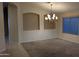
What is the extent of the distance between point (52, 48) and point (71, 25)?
1.41 ft

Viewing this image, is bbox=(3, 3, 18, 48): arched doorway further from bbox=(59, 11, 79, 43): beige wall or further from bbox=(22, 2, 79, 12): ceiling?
bbox=(59, 11, 79, 43): beige wall

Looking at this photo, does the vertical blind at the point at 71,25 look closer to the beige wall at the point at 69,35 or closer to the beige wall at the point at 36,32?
the beige wall at the point at 69,35

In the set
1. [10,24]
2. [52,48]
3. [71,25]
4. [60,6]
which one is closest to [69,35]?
[71,25]

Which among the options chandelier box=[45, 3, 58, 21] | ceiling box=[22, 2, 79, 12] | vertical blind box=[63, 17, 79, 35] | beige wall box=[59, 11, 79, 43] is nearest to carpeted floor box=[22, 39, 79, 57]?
beige wall box=[59, 11, 79, 43]

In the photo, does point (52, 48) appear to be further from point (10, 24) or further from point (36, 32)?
point (10, 24)

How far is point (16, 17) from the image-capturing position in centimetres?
157

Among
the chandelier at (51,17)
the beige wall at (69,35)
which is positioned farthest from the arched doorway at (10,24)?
the beige wall at (69,35)

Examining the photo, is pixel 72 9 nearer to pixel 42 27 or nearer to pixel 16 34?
pixel 42 27

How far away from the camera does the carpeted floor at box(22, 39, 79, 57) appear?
157 centimetres

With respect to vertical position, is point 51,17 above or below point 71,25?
above

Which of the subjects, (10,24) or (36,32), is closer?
(10,24)

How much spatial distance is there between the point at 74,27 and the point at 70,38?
170mm

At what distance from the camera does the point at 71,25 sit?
163 centimetres

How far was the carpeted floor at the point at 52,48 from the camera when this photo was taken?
1.57 meters
